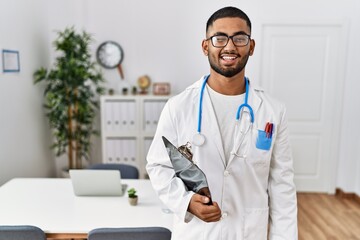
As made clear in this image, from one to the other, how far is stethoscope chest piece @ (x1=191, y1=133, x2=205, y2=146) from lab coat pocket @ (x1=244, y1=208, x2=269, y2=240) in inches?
12.4

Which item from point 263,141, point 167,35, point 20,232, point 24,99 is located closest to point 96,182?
point 20,232

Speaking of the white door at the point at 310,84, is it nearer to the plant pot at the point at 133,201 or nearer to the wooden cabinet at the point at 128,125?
the wooden cabinet at the point at 128,125

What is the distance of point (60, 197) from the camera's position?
2053 mm

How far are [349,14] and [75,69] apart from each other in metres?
3.21

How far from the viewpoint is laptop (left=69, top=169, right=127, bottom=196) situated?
6.41 ft

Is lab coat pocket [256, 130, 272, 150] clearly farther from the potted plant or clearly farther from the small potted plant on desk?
the potted plant

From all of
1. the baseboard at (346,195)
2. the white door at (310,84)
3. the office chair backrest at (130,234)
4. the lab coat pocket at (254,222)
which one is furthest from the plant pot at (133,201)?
the baseboard at (346,195)

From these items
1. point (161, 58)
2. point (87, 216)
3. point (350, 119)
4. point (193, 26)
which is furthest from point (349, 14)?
point (87, 216)

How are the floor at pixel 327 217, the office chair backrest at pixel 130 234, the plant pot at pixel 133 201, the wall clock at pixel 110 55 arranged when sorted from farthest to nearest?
the wall clock at pixel 110 55
the floor at pixel 327 217
the plant pot at pixel 133 201
the office chair backrest at pixel 130 234

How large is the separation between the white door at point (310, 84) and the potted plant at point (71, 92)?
6.92ft

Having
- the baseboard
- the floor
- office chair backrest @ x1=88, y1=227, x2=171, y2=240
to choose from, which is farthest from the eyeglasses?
the baseboard

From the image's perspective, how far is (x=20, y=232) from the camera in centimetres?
151

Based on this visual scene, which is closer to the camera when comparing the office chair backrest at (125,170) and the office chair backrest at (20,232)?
the office chair backrest at (20,232)

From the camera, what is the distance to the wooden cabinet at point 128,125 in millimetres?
3592
